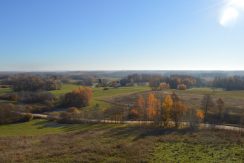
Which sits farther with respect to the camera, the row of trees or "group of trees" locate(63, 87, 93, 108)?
"group of trees" locate(63, 87, 93, 108)

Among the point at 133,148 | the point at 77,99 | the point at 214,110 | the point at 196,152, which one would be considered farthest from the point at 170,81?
the point at 196,152

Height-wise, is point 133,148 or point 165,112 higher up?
point 165,112

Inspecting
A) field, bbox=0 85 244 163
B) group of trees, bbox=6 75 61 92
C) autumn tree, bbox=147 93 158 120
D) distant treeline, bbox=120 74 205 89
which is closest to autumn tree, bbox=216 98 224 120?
autumn tree, bbox=147 93 158 120

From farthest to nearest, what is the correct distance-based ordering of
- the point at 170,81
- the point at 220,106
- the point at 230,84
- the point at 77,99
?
the point at 170,81, the point at 230,84, the point at 77,99, the point at 220,106

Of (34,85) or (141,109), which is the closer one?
(141,109)

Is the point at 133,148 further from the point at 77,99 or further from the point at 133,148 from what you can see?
the point at 77,99

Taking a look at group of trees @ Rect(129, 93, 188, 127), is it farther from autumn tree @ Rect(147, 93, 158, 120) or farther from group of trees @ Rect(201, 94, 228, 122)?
group of trees @ Rect(201, 94, 228, 122)

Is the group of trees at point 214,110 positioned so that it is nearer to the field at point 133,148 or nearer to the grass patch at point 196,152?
the field at point 133,148

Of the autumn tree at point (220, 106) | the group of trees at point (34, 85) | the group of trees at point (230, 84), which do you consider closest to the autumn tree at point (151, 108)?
the autumn tree at point (220, 106)

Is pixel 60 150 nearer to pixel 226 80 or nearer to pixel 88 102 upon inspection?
pixel 88 102

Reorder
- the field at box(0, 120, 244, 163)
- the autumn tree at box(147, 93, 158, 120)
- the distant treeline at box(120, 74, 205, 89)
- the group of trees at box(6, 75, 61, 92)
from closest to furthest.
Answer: the field at box(0, 120, 244, 163) → the autumn tree at box(147, 93, 158, 120) → the group of trees at box(6, 75, 61, 92) → the distant treeline at box(120, 74, 205, 89)

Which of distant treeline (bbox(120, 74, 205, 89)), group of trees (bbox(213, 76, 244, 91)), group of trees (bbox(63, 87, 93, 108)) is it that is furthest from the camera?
distant treeline (bbox(120, 74, 205, 89))

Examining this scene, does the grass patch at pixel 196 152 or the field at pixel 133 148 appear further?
the field at pixel 133 148
